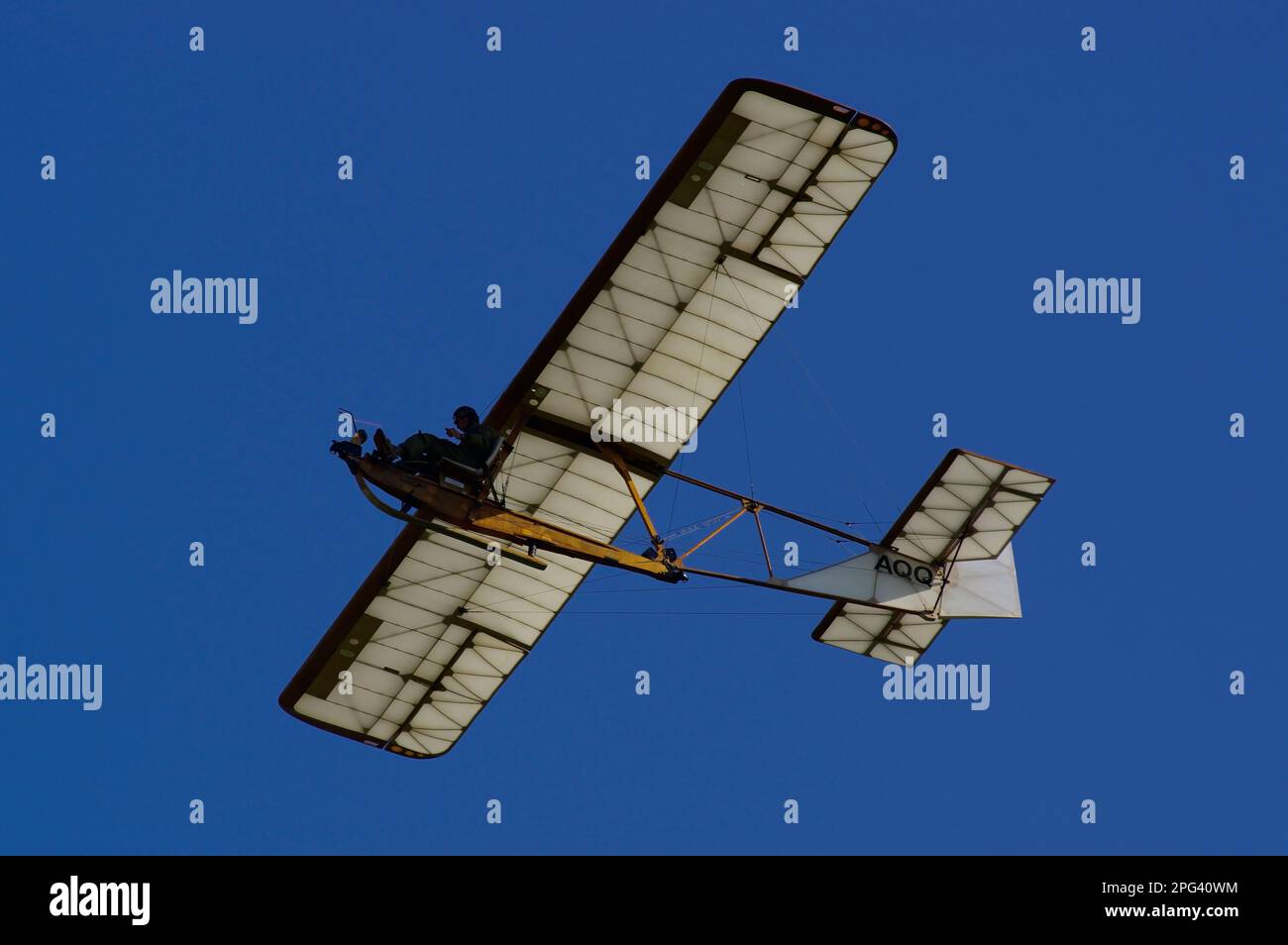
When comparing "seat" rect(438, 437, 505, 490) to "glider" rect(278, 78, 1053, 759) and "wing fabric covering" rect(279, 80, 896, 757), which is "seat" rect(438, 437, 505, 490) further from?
"wing fabric covering" rect(279, 80, 896, 757)

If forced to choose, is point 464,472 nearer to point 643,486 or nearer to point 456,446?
point 456,446

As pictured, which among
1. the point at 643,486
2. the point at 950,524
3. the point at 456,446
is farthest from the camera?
the point at 950,524

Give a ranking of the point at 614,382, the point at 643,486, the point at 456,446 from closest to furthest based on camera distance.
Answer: the point at 456,446, the point at 614,382, the point at 643,486

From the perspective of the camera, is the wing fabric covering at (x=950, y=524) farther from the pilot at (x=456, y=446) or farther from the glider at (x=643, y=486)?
the pilot at (x=456, y=446)

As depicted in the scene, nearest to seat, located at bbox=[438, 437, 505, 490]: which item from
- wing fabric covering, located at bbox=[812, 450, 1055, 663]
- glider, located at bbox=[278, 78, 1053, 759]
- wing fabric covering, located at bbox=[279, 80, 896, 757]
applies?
glider, located at bbox=[278, 78, 1053, 759]

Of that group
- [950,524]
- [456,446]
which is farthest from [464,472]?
[950,524]

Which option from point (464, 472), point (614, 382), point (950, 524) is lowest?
point (950, 524)

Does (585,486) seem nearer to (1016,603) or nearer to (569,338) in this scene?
(569,338)

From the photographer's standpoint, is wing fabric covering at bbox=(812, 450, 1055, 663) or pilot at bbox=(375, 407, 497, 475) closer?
pilot at bbox=(375, 407, 497, 475)
